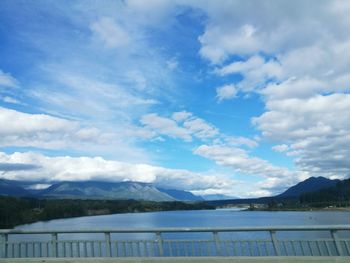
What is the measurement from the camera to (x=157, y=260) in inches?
412

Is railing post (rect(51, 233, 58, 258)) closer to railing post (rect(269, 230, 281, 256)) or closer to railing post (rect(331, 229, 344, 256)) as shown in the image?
railing post (rect(269, 230, 281, 256))

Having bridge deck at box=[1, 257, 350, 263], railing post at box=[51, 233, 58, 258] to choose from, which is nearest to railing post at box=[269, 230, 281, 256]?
bridge deck at box=[1, 257, 350, 263]

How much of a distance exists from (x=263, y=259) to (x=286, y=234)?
42037 mm

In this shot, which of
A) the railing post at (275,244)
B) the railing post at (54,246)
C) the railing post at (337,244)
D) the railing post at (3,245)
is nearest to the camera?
the railing post at (337,244)

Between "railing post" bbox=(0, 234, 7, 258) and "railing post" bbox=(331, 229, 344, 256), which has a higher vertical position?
"railing post" bbox=(0, 234, 7, 258)

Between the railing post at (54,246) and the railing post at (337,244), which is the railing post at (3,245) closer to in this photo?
the railing post at (54,246)

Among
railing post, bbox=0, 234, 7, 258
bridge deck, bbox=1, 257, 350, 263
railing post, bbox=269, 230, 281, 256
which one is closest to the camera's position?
bridge deck, bbox=1, 257, 350, 263

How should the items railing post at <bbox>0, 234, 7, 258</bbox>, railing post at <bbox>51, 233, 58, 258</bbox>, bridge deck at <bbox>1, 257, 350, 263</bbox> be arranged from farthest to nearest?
railing post at <bbox>0, 234, 7, 258</bbox> < railing post at <bbox>51, 233, 58, 258</bbox> < bridge deck at <bbox>1, 257, 350, 263</bbox>

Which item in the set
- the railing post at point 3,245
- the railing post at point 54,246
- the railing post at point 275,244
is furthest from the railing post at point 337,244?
the railing post at point 3,245

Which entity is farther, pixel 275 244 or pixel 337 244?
pixel 275 244

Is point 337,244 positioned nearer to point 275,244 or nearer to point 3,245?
point 275,244

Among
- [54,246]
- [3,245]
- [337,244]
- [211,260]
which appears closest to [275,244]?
[337,244]

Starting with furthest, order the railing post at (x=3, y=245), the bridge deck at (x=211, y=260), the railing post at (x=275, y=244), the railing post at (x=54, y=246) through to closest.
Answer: the railing post at (x=3, y=245) < the railing post at (x=54, y=246) < the railing post at (x=275, y=244) < the bridge deck at (x=211, y=260)

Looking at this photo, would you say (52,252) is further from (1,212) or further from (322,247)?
(1,212)
